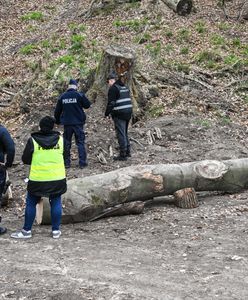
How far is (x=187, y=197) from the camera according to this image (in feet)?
27.6

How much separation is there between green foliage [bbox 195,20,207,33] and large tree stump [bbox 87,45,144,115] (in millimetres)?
7656

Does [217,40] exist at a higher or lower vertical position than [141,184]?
higher

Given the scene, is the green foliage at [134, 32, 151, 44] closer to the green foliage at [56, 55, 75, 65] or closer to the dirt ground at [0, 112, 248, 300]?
the green foliage at [56, 55, 75, 65]

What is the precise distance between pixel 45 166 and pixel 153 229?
1854mm

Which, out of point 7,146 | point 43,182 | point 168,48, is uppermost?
point 168,48

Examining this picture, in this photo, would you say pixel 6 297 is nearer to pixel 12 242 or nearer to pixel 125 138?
pixel 12 242

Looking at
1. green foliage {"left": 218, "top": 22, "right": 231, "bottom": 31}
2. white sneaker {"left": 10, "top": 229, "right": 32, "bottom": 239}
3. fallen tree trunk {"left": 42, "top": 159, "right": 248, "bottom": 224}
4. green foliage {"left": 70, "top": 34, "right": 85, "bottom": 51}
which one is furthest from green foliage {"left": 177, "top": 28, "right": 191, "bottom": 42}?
white sneaker {"left": 10, "top": 229, "right": 32, "bottom": 239}

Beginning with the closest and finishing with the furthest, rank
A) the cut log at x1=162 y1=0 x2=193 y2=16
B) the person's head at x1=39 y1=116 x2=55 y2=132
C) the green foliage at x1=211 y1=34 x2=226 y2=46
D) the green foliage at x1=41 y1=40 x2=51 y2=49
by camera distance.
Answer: the person's head at x1=39 y1=116 x2=55 y2=132 → the green foliage at x1=211 y1=34 x2=226 y2=46 → the green foliage at x1=41 y1=40 x2=51 y2=49 → the cut log at x1=162 y1=0 x2=193 y2=16

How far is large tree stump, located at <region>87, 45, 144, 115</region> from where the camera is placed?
479 inches

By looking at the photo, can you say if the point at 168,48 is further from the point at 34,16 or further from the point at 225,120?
the point at 34,16

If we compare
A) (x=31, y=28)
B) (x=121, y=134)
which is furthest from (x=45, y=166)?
(x=31, y=28)

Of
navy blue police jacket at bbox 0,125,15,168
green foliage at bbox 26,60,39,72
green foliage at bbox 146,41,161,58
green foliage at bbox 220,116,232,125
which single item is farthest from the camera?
green foliage at bbox 26,60,39,72

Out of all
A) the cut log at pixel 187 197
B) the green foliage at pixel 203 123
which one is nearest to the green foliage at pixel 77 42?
the green foliage at pixel 203 123

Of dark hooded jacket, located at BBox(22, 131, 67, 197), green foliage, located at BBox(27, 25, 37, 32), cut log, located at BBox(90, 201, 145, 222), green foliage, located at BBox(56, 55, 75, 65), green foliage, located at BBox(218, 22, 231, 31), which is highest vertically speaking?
green foliage, located at BBox(27, 25, 37, 32)
